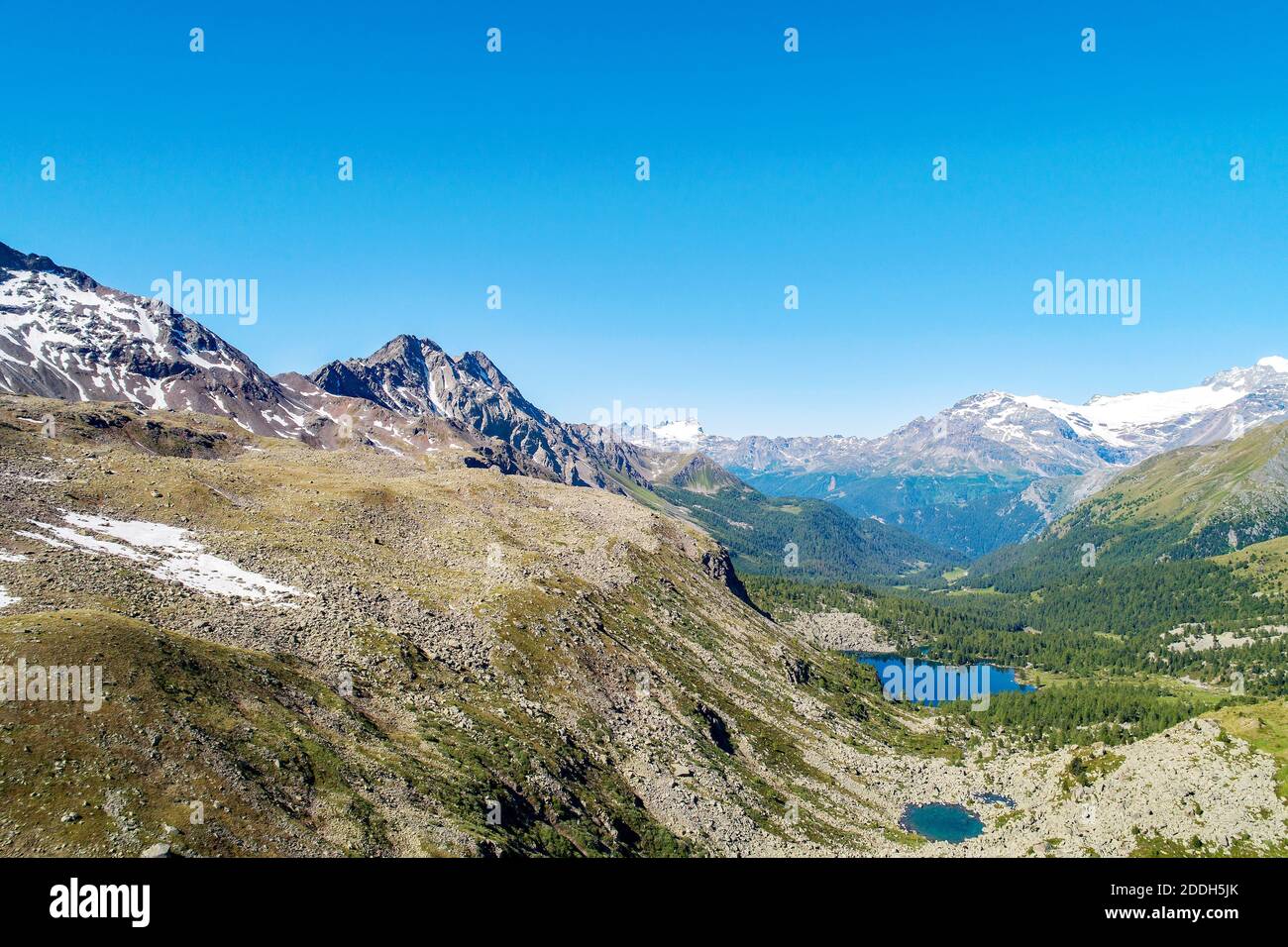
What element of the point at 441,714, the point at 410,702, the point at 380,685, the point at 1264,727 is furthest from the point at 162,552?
the point at 1264,727

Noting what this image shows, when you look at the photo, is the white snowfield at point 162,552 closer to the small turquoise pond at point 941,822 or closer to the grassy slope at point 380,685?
the grassy slope at point 380,685

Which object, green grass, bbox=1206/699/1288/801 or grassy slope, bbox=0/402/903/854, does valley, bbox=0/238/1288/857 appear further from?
green grass, bbox=1206/699/1288/801

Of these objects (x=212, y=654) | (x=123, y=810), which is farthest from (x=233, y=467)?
(x=123, y=810)

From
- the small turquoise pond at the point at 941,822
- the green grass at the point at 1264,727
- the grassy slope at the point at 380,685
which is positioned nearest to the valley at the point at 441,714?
the grassy slope at the point at 380,685

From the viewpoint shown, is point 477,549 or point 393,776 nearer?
point 393,776

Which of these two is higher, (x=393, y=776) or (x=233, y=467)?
(x=233, y=467)

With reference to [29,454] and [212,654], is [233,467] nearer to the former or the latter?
[29,454]

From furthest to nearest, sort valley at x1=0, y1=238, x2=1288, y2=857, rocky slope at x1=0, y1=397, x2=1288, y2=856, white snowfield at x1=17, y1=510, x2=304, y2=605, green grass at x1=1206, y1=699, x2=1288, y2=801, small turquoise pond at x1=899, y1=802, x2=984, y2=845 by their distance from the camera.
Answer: small turquoise pond at x1=899, y1=802, x2=984, y2=845 < green grass at x1=1206, y1=699, x2=1288, y2=801 < white snowfield at x1=17, y1=510, x2=304, y2=605 < valley at x1=0, y1=238, x2=1288, y2=857 < rocky slope at x1=0, y1=397, x2=1288, y2=856

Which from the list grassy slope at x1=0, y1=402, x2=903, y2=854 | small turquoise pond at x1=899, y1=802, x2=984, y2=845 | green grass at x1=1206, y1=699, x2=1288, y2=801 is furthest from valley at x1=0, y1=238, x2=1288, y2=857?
small turquoise pond at x1=899, y1=802, x2=984, y2=845
